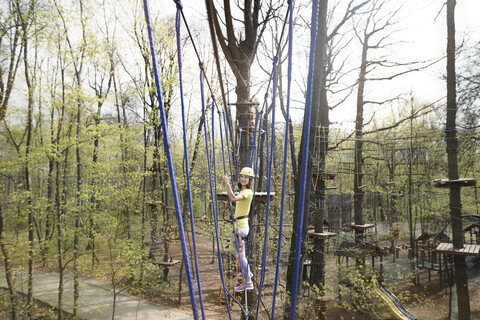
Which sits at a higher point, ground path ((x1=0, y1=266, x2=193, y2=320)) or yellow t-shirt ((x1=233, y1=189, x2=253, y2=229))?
yellow t-shirt ((x1=233, y1=189, x2=253, y2=229))

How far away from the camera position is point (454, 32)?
7496 mm

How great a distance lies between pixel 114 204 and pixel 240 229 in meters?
8.47

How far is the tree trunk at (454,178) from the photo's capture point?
7.12m

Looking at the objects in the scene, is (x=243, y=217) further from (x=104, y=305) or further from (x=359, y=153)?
(x=104, y=305)

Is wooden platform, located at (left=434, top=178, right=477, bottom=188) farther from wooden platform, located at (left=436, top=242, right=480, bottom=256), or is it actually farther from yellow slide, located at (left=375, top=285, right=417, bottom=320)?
yellow slide, located at (left=375, top=285, right=417, bottom=320)

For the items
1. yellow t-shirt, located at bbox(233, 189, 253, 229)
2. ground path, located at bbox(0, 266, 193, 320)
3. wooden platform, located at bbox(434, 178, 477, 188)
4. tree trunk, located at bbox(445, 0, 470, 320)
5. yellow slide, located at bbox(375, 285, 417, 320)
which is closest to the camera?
yellow t-shirt, located at bbox(233, 189, 253, 229)

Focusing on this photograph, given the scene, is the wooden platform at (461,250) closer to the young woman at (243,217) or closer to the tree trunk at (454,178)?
the tree trunk at (454,178)

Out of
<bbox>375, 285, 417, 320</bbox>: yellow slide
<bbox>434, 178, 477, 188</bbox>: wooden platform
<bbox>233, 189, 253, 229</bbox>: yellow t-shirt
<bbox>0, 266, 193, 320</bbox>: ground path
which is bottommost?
<bbox>0, 266, 193, 320</bbox>: ground path

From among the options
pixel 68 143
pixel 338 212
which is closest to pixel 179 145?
pixel 68 143

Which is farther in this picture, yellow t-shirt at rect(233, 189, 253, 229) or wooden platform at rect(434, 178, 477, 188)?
wooden platform at rect(434, 178, 477, 188)

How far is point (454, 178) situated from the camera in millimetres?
7113

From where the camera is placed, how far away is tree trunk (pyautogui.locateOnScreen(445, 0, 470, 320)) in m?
7.12

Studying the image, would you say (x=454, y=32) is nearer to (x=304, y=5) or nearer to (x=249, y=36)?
(x=304, y=5)

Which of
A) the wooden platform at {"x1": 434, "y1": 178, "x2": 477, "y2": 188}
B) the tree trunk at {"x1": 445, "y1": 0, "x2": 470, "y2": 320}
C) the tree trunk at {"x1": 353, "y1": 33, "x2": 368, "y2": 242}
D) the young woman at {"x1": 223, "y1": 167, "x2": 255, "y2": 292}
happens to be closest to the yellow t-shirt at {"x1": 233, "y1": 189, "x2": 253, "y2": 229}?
the young woman at {"x1": 223, "y1": 167, "x2": 255, "y2": 292}
